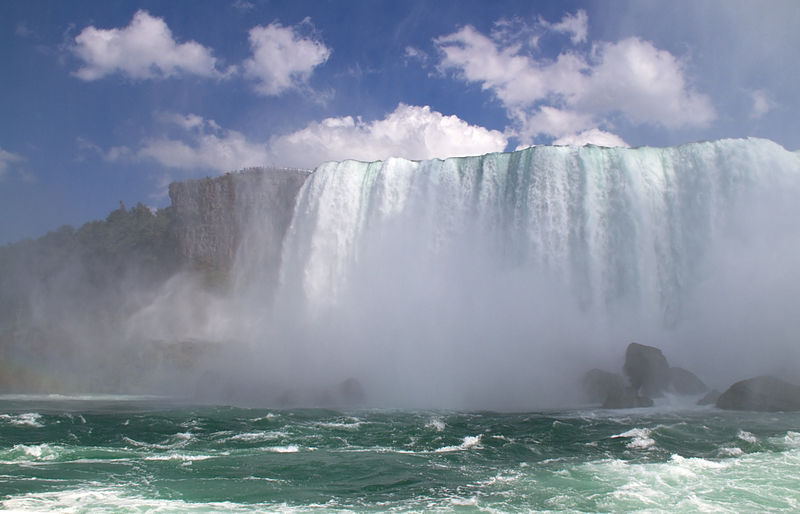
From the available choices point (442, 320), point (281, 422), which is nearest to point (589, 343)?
point (442, 320)

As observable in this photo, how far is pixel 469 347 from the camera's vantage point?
2297 centimetres

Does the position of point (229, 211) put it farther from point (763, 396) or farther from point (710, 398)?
point (763, 396)

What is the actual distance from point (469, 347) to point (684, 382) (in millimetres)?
6929

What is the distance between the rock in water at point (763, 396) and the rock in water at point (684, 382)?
1743mm

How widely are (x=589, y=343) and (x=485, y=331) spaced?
359cm

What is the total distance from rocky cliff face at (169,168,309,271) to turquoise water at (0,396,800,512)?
15843mm

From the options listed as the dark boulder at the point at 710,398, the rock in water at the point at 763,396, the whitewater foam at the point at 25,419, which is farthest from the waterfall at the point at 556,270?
the whitewater foam at the point at 25,419

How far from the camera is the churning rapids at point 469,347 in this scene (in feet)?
33.6

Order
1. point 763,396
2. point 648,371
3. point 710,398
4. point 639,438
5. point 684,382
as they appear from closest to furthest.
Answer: point 639,438, point 763,396, point 710,398, point 648,371, point 684,382

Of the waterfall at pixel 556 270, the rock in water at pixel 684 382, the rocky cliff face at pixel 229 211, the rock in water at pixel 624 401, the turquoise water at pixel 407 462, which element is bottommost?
→ the turquoise water at pixel 407 462

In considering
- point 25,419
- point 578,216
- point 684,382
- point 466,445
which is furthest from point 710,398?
point 25,419

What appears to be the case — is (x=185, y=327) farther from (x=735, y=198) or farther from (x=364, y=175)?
(x=735, y=198)

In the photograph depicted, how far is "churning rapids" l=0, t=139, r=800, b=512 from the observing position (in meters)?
10.2

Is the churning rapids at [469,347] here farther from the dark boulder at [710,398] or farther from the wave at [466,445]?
the dark boulder at [710,398]
